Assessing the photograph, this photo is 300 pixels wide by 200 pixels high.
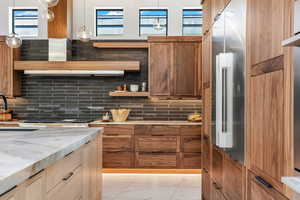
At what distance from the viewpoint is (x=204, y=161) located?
3834mm

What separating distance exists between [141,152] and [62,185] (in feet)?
11.3

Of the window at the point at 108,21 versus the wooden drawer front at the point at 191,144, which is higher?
the window at the point at 108,21

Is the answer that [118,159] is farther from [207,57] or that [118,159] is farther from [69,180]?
[69,180]

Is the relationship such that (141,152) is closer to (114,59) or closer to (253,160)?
(114,59)

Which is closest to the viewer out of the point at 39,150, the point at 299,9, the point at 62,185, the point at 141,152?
the point at 299,9

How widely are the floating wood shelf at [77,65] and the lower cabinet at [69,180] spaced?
230cm

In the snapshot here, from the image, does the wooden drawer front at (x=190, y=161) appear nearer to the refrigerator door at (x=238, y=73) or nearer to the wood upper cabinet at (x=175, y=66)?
the wood upper cabinet at (x=175, y=66)

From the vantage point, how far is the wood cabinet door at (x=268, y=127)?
4.92ft

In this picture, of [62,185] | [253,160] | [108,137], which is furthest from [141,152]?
[253,160]

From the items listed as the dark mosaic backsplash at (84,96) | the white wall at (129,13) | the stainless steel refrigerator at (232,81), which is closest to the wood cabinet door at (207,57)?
the stainless steel refrigerator at (232,81)

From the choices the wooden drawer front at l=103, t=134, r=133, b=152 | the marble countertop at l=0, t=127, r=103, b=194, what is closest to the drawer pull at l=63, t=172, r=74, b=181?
the marble countertop at l=0, t=127, r=103, b=194

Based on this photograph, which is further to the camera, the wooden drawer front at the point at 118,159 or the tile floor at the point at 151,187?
the wooden drawer front at the point at 118,159

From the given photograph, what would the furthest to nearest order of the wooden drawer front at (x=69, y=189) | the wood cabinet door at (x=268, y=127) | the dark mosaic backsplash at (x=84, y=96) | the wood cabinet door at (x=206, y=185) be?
the dark mosaic backsplash at (x=84, y=96)
the wood cabinet door at (x=206, y=185)
the wooden drawer front at (x=69, y=189)
the wood cabinet door at (x=268, y=127)

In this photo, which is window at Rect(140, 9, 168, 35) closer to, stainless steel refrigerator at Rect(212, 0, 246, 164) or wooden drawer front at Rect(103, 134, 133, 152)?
wooden drawer front at Rect(103, 134, 133, 152)
